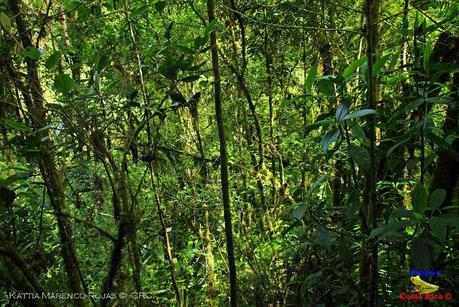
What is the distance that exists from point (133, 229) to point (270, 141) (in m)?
2.47

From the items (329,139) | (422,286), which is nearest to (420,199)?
(329,139)

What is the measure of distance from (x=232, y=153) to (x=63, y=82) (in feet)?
8.62

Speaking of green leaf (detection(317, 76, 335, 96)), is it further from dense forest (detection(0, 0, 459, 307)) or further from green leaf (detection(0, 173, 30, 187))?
green leaf (detection(0, 173, 30, 187))

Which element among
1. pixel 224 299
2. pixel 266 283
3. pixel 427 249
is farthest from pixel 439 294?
pixel 224 299

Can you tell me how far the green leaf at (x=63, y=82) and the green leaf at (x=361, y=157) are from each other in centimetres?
79

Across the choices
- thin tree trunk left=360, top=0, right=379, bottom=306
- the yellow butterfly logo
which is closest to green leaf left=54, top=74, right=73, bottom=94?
thin tree trunk left=360, top=0, right=379, bottom=306

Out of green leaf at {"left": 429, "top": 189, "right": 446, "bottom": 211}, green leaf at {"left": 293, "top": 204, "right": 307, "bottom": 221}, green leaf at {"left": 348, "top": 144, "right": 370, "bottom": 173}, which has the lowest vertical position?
green leaf at {"left": 293, "top": 204, "right": 307, "bottom": 221}

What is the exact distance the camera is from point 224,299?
9.93ft

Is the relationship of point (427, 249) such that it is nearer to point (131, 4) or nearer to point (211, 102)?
point (131, 4)

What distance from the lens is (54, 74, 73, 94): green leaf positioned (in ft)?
2.92

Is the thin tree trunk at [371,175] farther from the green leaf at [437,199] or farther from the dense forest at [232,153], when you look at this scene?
the green leaf at [437,199]

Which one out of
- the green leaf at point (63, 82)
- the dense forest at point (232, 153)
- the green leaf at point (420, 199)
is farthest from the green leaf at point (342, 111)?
the green leaf at point (63, 82)

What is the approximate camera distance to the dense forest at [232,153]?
1.06 metres

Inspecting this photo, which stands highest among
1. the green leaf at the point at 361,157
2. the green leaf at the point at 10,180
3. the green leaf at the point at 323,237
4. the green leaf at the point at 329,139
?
the green leaf at the point at 329,139
